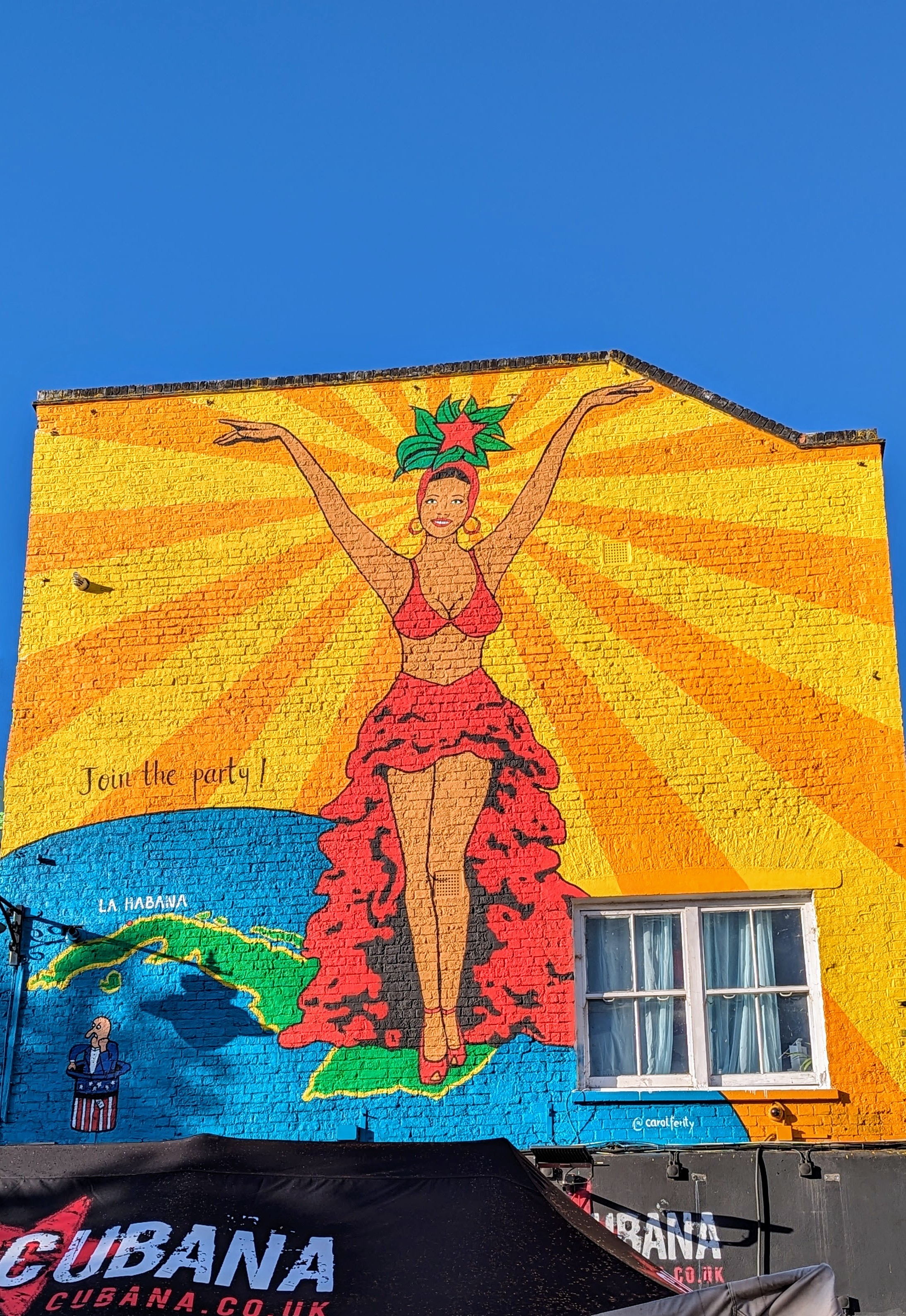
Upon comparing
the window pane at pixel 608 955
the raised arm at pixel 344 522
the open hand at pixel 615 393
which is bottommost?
the window pane at pixel 608 955

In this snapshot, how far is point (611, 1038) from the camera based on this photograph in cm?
1114

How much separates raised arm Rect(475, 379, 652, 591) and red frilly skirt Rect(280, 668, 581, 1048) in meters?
1.10

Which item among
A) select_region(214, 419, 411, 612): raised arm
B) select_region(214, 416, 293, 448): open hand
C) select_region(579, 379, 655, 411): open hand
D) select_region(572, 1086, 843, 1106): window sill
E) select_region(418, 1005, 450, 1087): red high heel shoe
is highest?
select_region(579, 379, 655, 411): open hand

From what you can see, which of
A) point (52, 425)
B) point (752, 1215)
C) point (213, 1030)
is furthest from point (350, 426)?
point (752, 1215)

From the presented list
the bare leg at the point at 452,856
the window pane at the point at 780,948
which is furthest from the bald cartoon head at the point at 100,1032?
the window pane at the point at 780,948

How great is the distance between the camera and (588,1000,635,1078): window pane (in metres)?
11.1

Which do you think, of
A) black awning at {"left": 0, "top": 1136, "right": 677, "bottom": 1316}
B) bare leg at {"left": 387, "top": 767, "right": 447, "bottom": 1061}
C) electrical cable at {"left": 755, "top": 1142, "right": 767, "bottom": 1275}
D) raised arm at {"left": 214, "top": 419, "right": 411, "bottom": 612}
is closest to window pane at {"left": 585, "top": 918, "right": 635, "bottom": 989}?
bare leg at {"left": 387, "top": 767, "right": 447, "bottom": 1061}

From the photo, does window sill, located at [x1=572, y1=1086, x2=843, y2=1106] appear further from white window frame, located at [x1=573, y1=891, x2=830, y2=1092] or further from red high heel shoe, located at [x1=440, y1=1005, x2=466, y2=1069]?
red high heel shoe, located at [x1=440, y1=1005, x2=466, y2=1069]

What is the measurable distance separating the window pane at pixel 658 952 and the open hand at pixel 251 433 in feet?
18.1

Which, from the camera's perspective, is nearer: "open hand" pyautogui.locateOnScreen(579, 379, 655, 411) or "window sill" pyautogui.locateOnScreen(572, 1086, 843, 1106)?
"window sill" pyautogui.locateOnScreen(572, 1086, 843, 1106)

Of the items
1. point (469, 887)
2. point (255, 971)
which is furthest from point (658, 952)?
point (255, 971)

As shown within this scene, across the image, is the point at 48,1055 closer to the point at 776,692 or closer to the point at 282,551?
the point at 282,551

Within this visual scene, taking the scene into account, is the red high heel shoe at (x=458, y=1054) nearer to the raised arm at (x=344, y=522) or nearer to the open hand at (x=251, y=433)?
the raised arm at (x=344, y=522)

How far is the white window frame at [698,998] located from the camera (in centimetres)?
1082
